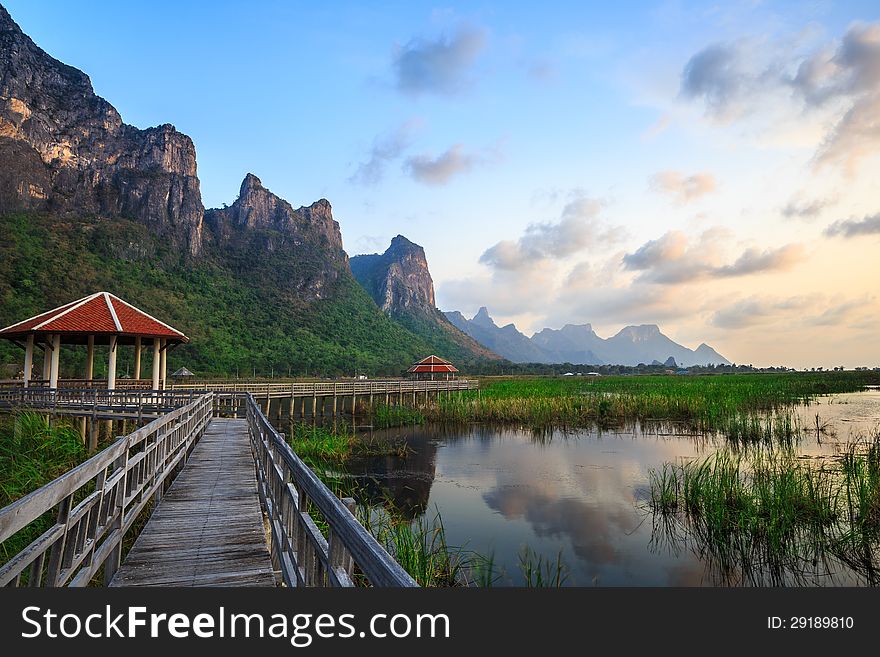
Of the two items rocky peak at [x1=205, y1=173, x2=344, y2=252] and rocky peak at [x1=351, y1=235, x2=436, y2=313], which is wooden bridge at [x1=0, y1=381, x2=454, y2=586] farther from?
rocky peak at [x1=351, y1=235, x2=436, y2=313]

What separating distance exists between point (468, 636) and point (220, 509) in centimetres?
562

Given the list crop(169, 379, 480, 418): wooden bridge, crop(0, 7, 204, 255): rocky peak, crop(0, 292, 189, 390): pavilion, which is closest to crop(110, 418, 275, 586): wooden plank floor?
crop(0, 292, 189, 390): pavilion

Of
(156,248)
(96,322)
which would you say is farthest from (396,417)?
(156,248)

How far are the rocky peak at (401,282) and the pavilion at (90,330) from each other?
5386 inches

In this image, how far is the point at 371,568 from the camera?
1982 millimetres

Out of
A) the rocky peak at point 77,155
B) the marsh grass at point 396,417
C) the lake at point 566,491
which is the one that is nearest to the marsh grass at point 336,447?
the lake at point 566,491

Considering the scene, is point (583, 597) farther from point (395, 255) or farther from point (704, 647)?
point (395, 255)

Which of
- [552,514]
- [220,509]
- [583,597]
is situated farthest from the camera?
[552,514]

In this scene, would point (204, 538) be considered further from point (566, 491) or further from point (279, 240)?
point (279, 240)

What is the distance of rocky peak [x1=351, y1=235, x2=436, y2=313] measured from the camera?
165875 mm

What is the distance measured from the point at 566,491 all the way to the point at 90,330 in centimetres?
1989

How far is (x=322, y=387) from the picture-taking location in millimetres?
35812

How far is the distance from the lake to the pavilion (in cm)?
1166

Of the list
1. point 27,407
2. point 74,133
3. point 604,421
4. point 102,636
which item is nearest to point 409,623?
point 102,636
